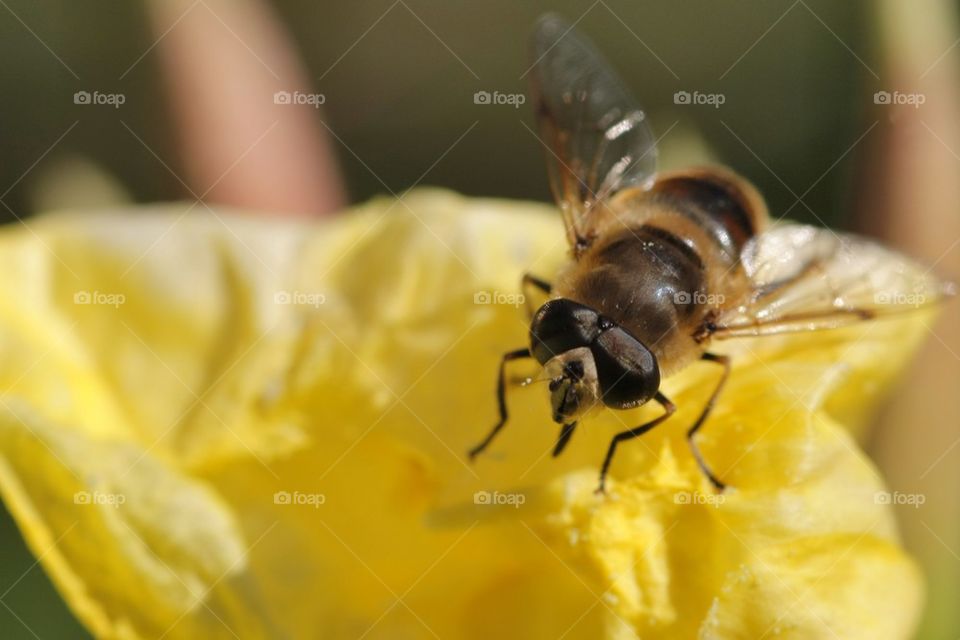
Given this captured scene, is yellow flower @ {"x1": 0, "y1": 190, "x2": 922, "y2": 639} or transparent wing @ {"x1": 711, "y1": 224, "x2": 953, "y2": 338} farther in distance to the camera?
transparent wing @ {"x1": 711, "y1": 224, "x2": 953, "y2": 338}

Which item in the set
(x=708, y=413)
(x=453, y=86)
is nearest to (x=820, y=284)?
(x=708, y=413)

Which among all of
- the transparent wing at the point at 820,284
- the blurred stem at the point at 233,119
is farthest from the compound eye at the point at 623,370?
the blurred stem at the point at 233,119

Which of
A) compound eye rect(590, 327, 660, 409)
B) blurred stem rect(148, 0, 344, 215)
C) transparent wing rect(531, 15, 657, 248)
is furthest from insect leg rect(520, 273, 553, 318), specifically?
blurred stem rect(148, 0, 344, 215)

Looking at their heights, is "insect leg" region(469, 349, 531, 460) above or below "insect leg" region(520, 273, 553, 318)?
below

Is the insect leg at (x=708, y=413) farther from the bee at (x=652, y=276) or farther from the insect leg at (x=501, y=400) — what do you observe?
the insect leg at (x=501, y=400)

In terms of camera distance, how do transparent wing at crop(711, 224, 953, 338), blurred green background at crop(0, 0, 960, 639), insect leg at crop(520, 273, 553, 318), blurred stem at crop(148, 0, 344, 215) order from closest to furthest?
1. transparent wing at crop(711, 224, 953, 338)
2. insect leg at crop(520, 273, 553, 318)
3. blurred stem at crop(148, 0, 344, 215)
4. blurred green background at crop(0, 0, 960, 639)

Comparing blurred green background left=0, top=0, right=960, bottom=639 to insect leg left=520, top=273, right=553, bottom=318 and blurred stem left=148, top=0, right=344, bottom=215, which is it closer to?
blurred stem left=148, top=0, right=344, bottom=215

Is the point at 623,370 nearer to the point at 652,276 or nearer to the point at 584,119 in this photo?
the point at 652,276

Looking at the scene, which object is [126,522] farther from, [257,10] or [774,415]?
[257,10]

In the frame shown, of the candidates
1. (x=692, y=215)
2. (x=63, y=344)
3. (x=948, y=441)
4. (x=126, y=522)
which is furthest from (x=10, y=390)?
(x=948, y=441)
